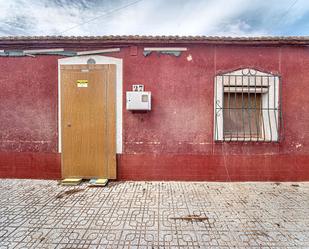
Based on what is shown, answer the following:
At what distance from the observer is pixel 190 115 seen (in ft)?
14.3

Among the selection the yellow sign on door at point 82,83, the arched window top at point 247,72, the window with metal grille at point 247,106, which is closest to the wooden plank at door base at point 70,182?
the yellow sign on door at point 82,83

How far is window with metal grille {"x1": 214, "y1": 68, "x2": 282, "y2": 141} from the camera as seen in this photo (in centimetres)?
430

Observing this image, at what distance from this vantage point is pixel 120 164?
4379 millimetres

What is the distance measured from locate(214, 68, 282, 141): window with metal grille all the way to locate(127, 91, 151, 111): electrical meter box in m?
1.61

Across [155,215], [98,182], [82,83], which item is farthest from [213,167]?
[82,83]

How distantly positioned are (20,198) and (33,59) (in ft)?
10.1

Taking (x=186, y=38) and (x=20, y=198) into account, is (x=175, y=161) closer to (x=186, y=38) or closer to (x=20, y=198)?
(x=186, y=38)

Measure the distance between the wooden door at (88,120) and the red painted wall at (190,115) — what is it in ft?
0.90

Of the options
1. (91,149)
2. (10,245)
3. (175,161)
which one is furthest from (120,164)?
(10,245)

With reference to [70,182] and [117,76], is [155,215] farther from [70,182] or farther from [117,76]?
[117,76]

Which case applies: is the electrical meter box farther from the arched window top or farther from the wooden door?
the arched window top

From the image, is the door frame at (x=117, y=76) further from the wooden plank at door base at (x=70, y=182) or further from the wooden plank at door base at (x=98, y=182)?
the wooden plank at door base at (x=70, y=182)

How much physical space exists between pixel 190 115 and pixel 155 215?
230 centimetres

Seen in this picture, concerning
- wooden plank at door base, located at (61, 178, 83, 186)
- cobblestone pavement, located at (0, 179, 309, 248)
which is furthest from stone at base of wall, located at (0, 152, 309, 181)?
wooden plank at door base, located at (61, 178, 83, 186)
